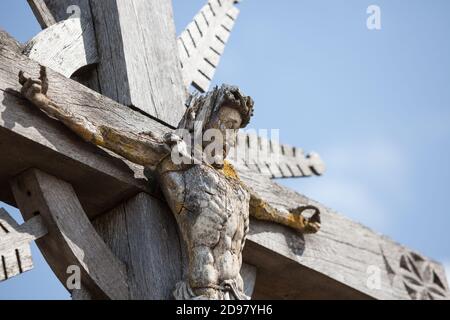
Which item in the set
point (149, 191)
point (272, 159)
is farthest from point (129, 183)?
point (272, 159)

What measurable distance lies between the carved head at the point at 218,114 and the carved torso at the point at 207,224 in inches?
7.3

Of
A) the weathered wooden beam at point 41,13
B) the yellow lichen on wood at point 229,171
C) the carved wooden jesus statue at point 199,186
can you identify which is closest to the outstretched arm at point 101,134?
the carved wooden jesus statue at point 199,186

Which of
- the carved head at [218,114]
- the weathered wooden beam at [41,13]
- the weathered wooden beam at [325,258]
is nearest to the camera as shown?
the carved head at [218,114]

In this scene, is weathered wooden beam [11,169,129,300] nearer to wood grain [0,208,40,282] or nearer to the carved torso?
wood grain [0,208,40,282]

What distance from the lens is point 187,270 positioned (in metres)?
3.40

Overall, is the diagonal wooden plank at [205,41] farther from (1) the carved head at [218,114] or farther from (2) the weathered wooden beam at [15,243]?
(2) the weathered wooden beam at [15,243]

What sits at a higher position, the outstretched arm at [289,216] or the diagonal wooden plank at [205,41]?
the diagonal wooden plank at [205,41]

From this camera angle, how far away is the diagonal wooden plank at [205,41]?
4.46 m

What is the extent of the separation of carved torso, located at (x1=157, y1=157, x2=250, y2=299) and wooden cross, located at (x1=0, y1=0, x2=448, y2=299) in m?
0.09

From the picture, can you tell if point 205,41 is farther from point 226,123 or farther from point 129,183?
point 129,183

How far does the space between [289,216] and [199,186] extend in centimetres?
74

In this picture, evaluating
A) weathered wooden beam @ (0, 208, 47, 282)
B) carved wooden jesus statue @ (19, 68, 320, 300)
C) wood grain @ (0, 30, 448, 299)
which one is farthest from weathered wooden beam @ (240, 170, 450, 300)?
weathered wooden beam @ (0, 208, 47, 282)
